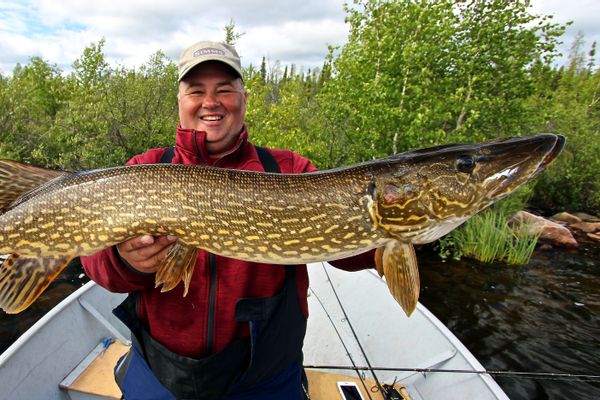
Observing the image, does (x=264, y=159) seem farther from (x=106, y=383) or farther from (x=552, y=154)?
(x=106, y=383)

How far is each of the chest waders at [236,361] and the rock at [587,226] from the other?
9.93 metres

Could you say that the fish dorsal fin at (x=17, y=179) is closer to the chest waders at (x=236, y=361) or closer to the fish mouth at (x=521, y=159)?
the chest waders at (x=236, y=361)

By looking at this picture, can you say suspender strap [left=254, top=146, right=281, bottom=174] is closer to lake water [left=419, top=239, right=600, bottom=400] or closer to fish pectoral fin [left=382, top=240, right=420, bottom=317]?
fish pectoral fin [left=382, top=240, right=420, bottom=317]

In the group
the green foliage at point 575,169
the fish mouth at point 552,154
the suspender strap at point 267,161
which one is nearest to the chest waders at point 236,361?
the suspender strap at point 267,161

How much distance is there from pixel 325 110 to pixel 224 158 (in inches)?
223

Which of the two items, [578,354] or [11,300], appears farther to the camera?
[578,354]

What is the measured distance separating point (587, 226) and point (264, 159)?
10186 mm

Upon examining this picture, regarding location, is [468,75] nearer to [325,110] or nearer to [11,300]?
[325,110]

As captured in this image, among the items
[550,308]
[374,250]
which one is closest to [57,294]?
[374,250]

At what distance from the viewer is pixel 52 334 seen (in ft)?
8.00

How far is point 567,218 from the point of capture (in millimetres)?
9273

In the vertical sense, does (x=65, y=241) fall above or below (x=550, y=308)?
above

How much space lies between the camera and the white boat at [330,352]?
2.16m

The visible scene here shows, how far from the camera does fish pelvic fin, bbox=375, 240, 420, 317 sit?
57.2 inches
